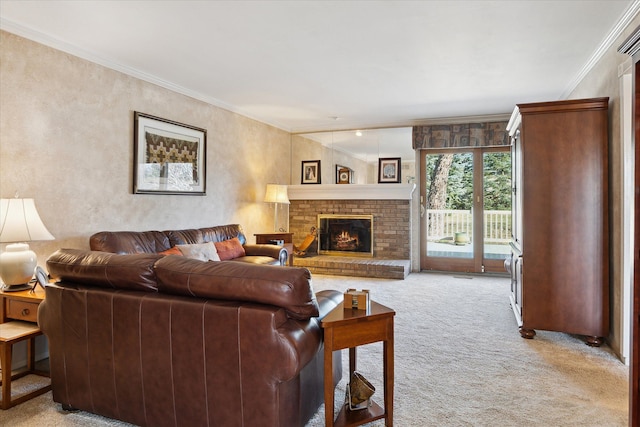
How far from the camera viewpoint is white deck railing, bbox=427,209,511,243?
6.12m

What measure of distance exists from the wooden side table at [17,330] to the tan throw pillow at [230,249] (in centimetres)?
209

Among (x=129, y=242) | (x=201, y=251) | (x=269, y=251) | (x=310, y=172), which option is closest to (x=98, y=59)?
(x=129, y=242)

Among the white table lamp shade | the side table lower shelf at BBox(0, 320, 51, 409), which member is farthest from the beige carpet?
the white table lamp shade

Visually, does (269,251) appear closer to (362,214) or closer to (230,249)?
(230,249)

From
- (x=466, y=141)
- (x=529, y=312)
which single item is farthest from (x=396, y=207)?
(x=529, y=312)

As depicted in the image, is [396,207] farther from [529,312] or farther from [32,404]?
[32,404]

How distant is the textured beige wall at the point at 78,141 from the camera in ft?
9.73

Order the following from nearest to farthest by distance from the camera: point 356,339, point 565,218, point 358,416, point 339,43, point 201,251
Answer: point 356,339 < point 358,416 < point 565,218 < point 339,43 < point 201,251

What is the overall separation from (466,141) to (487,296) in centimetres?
256

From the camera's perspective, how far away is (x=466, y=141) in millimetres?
6121

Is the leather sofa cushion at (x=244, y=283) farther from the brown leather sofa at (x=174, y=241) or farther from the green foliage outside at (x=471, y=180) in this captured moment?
the green foliage outside at (x=471, y=180)

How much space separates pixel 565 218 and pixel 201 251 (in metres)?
3.51

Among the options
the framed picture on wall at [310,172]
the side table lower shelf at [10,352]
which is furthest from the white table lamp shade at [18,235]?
the framed picture on wall at [310,172]

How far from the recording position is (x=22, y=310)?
2.54m
